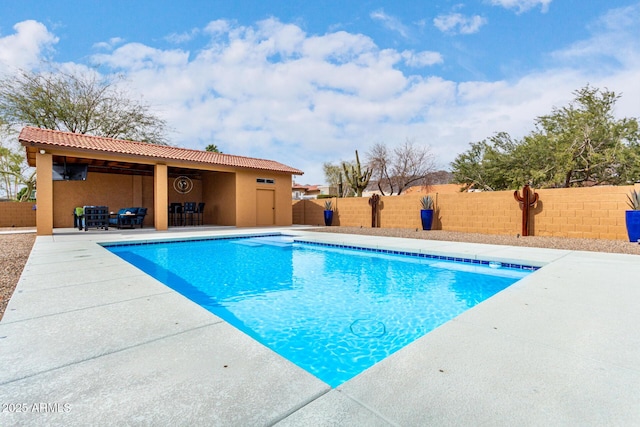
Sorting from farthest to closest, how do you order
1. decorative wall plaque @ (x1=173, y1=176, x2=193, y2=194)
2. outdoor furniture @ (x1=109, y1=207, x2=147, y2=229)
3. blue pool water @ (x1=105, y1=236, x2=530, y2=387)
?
decorative wall plaque @ (x1=173, y1=176, x2=193, y2=194) → outdoor furniture @ (x1=109, y1=207, x2=147, y2=229) → blue pool water @ (x1=105, y1=236, x2=530, y2=387)

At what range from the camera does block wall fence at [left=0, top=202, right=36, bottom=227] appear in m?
14.8

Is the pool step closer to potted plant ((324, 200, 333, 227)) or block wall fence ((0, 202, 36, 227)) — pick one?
potted plant ((324, 200, 333, 227))

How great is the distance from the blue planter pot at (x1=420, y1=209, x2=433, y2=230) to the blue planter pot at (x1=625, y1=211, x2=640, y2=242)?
17.6 feet

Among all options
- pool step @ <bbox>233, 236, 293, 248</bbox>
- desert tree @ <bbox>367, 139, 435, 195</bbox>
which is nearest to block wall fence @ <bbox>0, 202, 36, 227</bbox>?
pool step @ <bbox>233, 236, 293, 248</bbox>

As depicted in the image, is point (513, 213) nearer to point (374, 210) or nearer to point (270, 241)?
point (374, 210)

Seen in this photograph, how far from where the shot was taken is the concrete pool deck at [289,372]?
1.31 metres

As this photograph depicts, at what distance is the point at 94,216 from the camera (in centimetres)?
1138

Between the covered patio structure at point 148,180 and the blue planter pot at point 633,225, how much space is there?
40.1 ft

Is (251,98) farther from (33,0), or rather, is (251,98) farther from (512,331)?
(512,331)

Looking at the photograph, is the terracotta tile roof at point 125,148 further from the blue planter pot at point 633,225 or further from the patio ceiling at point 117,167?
the blue planter pot at point 633,225

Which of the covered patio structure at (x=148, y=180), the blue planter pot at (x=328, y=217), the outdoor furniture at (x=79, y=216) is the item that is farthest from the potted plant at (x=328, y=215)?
the outdoor furniture at (x=79, y=216)

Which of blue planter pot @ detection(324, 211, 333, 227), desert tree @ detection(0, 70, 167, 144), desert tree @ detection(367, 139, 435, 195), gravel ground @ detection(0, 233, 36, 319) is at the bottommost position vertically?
gravel ground @ detection(0, 233, 36, 319)

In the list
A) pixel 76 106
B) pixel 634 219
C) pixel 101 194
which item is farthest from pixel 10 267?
pixel 76 106

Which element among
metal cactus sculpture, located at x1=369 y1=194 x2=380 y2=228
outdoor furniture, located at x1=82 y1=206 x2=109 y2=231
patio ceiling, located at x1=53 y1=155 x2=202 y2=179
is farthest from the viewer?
metal cactus sculpture, located at x1=369 y1=194 x2=380 y2=228
